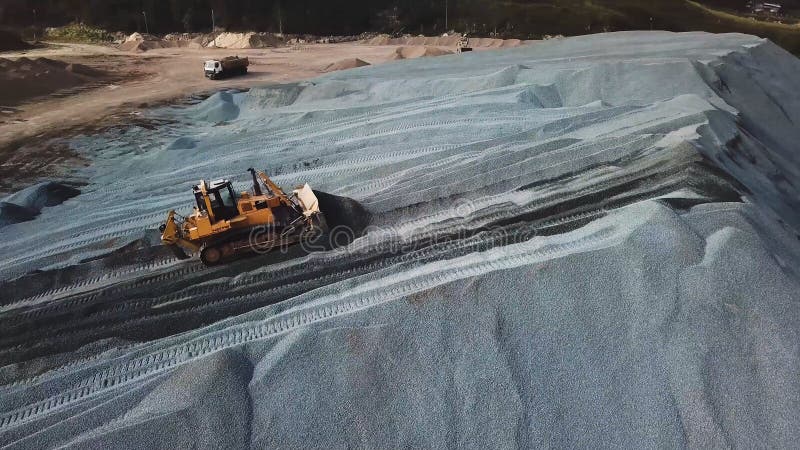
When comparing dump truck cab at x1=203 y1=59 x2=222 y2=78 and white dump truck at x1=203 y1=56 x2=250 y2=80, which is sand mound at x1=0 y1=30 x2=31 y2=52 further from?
dump truck cab at x1=203 y1=59 x2=222 y2=78

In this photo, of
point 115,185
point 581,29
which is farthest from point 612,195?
point 581,29

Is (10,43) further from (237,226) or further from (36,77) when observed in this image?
(237,226)

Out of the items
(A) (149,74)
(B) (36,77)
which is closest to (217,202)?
(B) (36,77)

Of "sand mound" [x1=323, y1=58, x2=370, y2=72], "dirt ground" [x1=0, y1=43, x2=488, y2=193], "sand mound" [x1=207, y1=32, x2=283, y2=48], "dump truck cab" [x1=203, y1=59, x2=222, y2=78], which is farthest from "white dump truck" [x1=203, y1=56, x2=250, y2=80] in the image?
"sand mound" [x1=207, y1=32, x2=283, y2=48]

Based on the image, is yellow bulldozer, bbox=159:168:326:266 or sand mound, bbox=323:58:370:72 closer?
yellow bulldozer, bbox=159:168:326:266

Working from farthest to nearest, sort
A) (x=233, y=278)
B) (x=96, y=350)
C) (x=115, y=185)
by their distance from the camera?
(x=115, y=185)
(x=233, y=278)
(x=96, y=350)

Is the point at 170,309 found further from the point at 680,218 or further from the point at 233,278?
the point at 680,218
